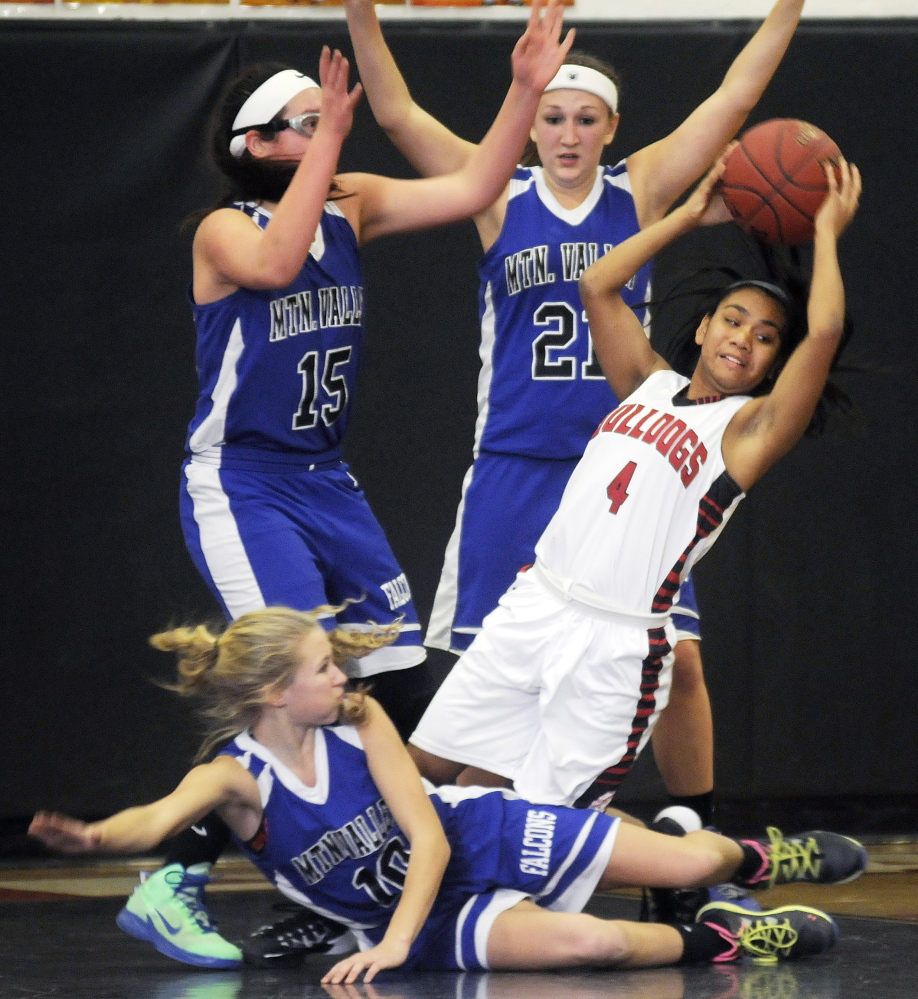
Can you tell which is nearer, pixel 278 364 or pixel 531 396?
pixel 278 364

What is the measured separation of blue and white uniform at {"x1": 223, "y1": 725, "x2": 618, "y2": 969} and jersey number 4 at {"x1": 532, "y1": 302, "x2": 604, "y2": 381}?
1226 millimetres

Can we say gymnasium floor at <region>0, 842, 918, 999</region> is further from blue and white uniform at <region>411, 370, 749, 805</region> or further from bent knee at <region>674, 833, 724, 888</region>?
blue and white uniform at <region>411, 370, 749, 805</region>

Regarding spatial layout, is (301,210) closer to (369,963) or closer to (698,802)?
(369,963)

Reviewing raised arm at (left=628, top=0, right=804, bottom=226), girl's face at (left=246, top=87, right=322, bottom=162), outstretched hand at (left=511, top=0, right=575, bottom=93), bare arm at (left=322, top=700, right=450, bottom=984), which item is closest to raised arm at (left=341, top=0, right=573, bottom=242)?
outstretched hand at (left=511, top=0, right=575, bottom=93)

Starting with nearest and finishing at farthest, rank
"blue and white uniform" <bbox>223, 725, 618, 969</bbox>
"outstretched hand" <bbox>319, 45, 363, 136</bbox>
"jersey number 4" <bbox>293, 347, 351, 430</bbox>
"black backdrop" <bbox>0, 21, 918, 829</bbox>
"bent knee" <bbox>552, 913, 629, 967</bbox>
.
Result: "bent knee" <bbox>552, 913, 629, 967</bbox>, "blue and white uniform" <bbox>223, 725, 618, 969</bbox>, "outstretched hand" <bbox>319, 45, 363, 136</bbox>, "jersey number 4" <bbox>293, 347, 351, 430</bbox>, "black backdrop" <bbox>0, 21, 918, 829</bbox>

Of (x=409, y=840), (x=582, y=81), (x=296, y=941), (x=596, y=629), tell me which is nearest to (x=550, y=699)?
(x=596, y=629)

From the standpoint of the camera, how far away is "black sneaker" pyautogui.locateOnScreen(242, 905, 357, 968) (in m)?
3.35

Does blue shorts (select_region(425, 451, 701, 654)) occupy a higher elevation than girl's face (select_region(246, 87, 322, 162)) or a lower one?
lower

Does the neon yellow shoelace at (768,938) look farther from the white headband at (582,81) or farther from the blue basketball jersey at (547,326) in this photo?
the white headband at (582,81)

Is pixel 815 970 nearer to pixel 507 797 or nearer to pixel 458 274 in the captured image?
pixel 507 797

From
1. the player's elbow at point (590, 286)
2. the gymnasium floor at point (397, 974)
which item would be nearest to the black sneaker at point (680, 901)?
the gymnasium floor at point (397, 974)

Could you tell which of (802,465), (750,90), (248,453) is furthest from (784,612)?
(248,453)

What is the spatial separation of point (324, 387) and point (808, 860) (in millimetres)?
1491

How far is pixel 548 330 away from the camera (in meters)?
4.09
